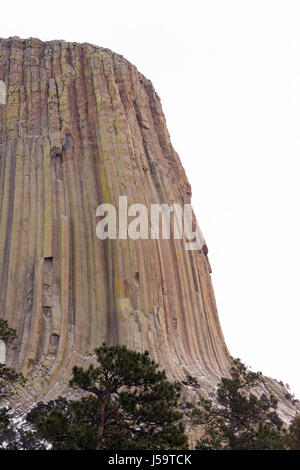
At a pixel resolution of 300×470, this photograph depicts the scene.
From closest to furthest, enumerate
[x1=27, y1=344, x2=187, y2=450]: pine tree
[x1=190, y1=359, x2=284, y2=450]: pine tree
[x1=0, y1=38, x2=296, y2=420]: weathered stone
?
[x1=27, y1=344, x2=187, y2=450]: pine tree, [x1=190, y1=359, x2=284, y2=450]: pine tree, [x1=0, y1=38, x2=296, y2=420]: weathered stone

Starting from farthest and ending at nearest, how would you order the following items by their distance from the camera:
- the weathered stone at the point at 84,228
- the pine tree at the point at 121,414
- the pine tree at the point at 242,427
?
the weathered stone at the point at 84,228 → the pine tree at the point at 242,427 → the pine tree at the point at 121,414

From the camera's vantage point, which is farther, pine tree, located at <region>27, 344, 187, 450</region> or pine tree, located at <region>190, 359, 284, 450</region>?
pine tree, located at <region>190, 359, 284, 450</region>

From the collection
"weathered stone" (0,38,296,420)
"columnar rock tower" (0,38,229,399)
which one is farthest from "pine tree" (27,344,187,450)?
"weathered stone" (0,38,296,420)

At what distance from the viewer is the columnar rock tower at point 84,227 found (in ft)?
117

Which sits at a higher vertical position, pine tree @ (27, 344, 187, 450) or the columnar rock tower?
the columnar rock tower

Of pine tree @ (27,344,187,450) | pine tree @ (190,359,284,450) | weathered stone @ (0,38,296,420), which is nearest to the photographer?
pine tree @ (27,344,187,450)

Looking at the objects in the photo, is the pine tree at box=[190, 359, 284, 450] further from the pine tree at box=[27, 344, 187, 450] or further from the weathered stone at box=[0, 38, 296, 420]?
the weathered stone at box=[0, 38, 296, 420]

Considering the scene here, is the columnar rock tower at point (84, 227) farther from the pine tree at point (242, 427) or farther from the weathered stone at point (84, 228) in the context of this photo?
the pine tree at point (242, 427)

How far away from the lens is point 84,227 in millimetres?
40875

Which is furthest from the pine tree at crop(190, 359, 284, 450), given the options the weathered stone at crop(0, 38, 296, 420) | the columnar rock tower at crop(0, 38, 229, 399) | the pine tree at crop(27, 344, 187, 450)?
the weathered stone at crop(0, 38, 296, 420)

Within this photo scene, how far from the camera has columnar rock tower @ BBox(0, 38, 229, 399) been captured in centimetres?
3581

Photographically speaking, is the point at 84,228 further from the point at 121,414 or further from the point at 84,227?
the point at 121,414

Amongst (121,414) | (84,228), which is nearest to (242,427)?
(121,414)

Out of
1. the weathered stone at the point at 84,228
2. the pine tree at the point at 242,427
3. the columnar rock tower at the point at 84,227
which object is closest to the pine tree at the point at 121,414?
the pine tree at the point at 242,427
